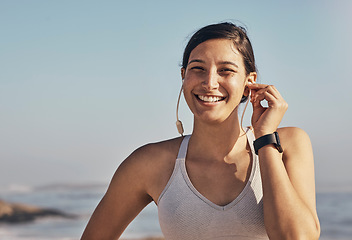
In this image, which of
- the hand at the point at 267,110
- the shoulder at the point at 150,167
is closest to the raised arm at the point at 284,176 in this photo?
the hand at the point at 267,110

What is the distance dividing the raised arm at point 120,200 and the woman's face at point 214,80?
1.56 feet

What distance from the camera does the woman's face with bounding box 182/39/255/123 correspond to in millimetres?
2418

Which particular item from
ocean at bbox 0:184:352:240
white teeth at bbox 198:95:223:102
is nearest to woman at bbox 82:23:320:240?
white teeth at bbox 198:95:223:102

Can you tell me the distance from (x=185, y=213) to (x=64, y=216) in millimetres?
11676

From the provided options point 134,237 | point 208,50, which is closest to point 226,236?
point 208,50

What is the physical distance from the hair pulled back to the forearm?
1.83ft

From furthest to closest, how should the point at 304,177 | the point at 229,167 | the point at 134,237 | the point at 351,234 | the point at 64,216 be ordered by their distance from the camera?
the point at 64,216 < the point at 351,234 < the point at 134,237 < the point at 229,167 < the point at 304,177

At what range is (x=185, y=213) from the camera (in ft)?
8.07

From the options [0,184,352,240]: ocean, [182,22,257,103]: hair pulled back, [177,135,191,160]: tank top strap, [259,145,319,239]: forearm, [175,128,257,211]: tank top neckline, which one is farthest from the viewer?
[0,184,352,240]: ocean

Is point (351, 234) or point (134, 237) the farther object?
point (351, 234)

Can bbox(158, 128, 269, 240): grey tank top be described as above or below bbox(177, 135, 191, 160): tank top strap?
below

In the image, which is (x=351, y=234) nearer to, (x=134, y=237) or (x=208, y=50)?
(x=134, y=237)

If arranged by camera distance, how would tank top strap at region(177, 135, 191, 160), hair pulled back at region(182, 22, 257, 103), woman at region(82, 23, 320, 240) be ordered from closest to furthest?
woman at region(82, 23, 320, 240) → hair pulled back at region(182, 22, 257, 103) → tank top strap at region(177, 135, 191, 160)

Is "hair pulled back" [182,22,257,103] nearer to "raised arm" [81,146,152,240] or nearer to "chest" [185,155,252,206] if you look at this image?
"chest" [185,155,252,206]
